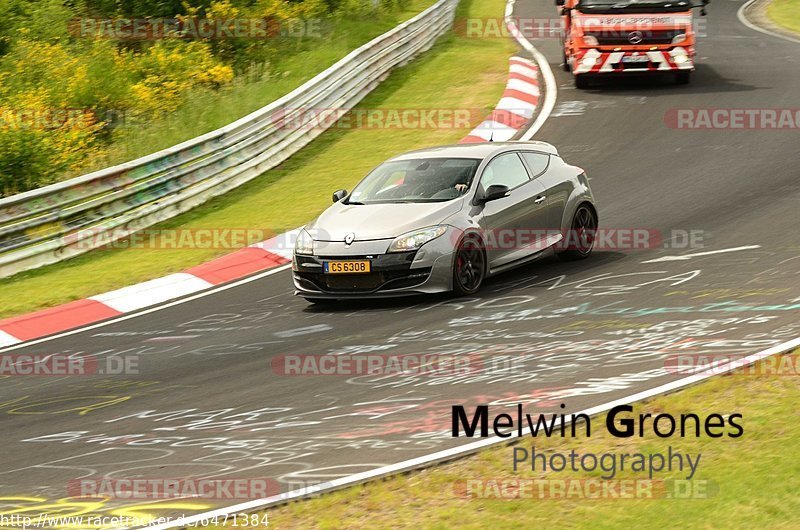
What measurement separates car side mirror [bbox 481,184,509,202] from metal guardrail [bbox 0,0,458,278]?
224 inches

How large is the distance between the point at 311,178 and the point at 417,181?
18.9 feet

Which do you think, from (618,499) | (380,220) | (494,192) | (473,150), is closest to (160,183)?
(473,150)

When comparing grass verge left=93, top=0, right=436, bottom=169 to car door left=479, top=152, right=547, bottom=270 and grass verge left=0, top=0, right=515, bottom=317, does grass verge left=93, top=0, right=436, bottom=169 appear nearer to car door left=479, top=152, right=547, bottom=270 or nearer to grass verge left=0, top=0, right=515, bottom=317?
grass verge left=0, top=0, right=515, bottom=317

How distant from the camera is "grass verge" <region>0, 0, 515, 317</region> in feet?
46.1

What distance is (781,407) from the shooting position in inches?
281

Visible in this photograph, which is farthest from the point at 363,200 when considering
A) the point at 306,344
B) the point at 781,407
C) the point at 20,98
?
the point at 20,98

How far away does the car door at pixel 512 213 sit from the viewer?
1216 centimetres

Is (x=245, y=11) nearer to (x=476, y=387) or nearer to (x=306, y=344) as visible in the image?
(x=306, y=344)

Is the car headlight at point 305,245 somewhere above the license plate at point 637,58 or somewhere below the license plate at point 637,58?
below

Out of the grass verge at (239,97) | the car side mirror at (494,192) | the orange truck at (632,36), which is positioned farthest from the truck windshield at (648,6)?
the car side mirror at (494,192)

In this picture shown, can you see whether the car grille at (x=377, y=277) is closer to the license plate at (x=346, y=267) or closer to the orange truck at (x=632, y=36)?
the license plate at (x=346, y=267)

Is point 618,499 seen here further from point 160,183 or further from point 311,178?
point 311,178

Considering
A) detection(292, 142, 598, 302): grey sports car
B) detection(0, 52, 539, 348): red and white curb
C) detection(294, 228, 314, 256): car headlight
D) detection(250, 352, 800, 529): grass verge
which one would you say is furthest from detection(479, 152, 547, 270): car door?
detection(250, 352, 800, 529): grass verge

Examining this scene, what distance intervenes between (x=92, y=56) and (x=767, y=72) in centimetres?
1305
